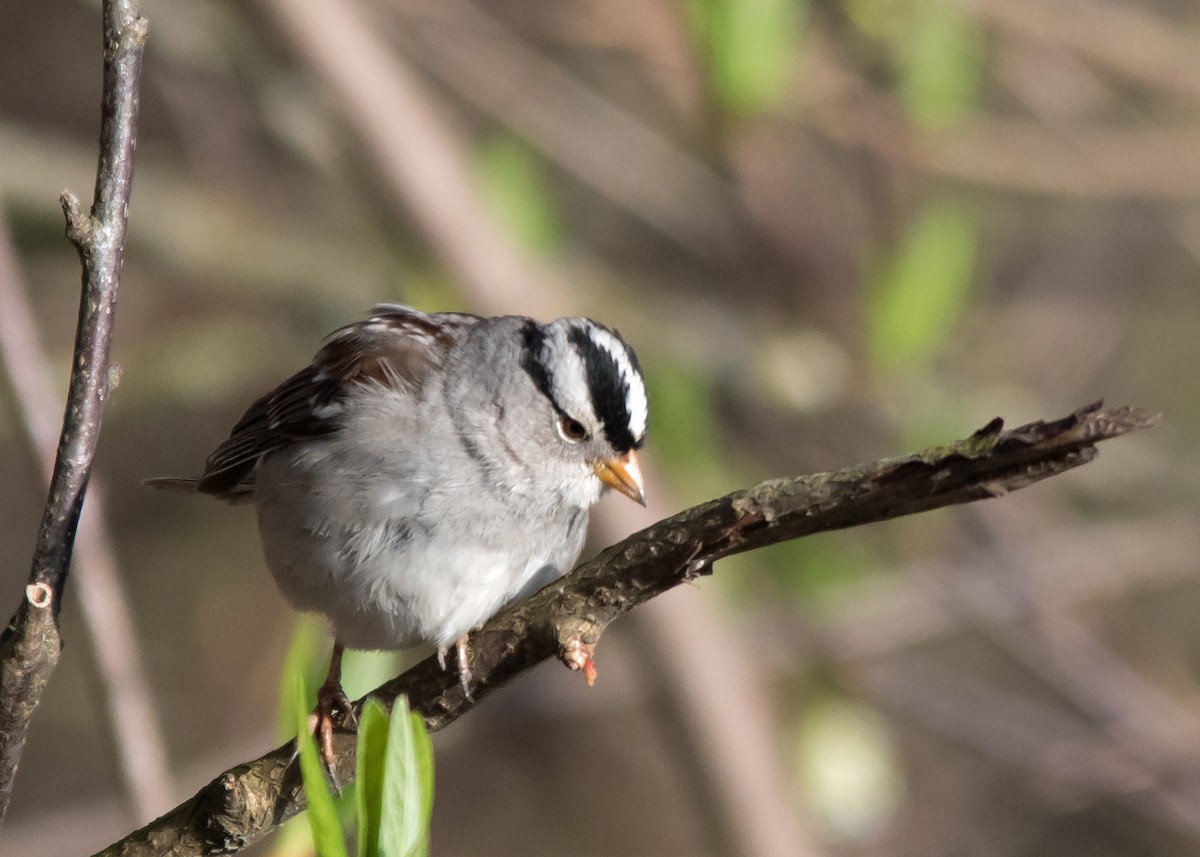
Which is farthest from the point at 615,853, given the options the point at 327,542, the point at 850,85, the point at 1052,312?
the point at 327,542

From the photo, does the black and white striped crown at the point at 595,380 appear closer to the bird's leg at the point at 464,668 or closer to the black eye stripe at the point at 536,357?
the black eye stripe at the point at 536,357

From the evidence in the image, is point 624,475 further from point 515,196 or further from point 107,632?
point 515,196

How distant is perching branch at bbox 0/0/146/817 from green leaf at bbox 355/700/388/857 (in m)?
0.40

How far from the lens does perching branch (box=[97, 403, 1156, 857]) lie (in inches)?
53.8

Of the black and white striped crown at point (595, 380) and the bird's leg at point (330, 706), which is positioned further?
the black and white striped crown at point (595, 380)

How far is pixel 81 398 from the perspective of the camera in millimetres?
1442

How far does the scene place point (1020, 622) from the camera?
13.1 ft

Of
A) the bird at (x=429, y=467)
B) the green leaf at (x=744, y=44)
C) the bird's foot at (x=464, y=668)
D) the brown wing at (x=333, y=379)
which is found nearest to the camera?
the bird's foot at (x=464, y=668)

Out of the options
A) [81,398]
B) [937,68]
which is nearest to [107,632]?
[81,398]

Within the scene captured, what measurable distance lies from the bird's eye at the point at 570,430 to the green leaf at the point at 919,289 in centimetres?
106

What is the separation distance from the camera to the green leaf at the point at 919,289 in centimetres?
336

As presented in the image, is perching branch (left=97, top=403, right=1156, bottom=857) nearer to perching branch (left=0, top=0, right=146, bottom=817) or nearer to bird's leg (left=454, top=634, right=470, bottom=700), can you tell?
bird's leg (left=454, top=634, right=470, bottom=700)

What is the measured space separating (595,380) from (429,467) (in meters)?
0.44

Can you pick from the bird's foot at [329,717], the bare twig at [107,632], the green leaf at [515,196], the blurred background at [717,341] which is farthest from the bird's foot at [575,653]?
the green leaf at [515,196]
